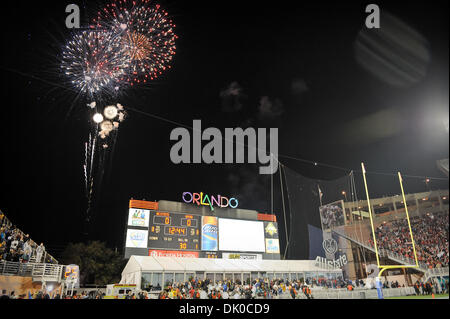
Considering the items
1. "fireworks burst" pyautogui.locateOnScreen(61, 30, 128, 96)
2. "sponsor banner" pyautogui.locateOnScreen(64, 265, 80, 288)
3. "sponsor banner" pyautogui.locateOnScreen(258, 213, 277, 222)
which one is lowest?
"sponsor banner" pyautogui.locateOnScreen(64, 265, 80, 288)

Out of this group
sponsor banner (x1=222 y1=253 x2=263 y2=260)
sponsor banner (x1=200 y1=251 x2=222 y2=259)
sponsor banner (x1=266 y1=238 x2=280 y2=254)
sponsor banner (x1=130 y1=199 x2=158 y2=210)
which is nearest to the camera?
sponsor banner (x1=130 y1=199 x2=158 y2=210)

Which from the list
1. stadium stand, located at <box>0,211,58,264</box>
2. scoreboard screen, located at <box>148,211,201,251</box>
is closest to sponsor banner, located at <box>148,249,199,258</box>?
scoreboard screen, located at <box>148,211,201,251</box>

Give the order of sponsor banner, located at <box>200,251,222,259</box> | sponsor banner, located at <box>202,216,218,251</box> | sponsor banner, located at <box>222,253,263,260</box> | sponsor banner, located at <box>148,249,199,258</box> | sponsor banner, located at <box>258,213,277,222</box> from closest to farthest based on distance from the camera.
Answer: sponsor banner, located at <box>148,249,199,258</box>
sponsor banner, located at <box>200,251,222,259</box>
sponsor banner, located at <box>202,216,218,251</box>
sponsor banner, located at <box>222,253,263,260</box>
sponsor banner, located at <box>258,213,277,222</box>

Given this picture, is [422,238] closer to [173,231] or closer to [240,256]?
[240,256]

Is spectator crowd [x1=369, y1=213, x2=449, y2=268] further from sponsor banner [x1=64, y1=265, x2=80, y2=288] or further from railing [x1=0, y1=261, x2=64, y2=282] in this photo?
railing [x1=0, y1=261, x2=64, y2=282]

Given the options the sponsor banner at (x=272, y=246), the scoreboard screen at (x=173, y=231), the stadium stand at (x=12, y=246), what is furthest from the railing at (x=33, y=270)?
the sponsor banner at (x=272, y=246)

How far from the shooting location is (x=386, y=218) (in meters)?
31.8

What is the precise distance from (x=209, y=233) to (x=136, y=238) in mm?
6957

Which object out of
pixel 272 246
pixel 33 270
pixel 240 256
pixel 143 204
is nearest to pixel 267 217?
pixel 272 246

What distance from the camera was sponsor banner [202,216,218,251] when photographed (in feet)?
92.5

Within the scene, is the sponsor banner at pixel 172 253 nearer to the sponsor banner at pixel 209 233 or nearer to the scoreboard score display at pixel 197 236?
the scoreboard score display at pixel 197 236
